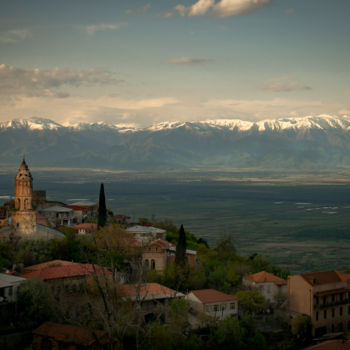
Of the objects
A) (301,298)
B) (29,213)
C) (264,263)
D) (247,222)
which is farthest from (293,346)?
(247,222)

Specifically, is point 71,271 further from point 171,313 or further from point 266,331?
point 266,331

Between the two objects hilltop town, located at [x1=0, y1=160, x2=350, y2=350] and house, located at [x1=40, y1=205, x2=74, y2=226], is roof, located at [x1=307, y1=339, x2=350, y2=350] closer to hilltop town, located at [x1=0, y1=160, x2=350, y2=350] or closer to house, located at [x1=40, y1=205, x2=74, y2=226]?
hilltop town, located at [x1=0, y1=160, x2=350, y2=350]

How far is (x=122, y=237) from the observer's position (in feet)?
154

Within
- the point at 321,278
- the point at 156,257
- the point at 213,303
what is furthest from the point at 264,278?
the point at 156,257

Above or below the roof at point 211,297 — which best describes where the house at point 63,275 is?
above

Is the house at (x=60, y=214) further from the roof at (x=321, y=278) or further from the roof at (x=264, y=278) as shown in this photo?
the roof at (x=321, y=278)

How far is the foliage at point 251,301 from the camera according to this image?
126 ft

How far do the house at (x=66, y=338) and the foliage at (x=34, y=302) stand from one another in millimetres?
2297

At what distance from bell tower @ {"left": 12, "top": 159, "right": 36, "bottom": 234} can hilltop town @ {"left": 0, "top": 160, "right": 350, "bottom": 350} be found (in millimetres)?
86

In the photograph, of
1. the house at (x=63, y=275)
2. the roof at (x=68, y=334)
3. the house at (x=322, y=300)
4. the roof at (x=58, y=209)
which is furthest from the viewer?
the roof at (x=58, y=209)

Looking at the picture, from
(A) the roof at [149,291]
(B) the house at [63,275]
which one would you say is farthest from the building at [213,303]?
(B) the house at [63,275]

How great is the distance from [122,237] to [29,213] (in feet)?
27.1

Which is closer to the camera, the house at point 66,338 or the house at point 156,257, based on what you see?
the house at point 66,338

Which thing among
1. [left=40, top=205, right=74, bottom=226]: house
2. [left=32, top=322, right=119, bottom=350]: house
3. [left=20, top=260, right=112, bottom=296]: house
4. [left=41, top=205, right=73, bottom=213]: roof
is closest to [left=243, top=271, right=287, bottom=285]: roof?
[left=20, top=260, right=112, bottom=296]: house
